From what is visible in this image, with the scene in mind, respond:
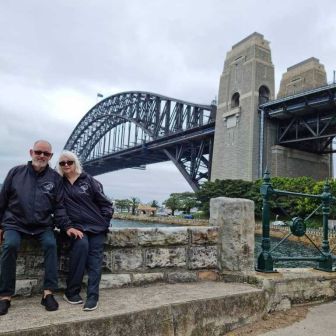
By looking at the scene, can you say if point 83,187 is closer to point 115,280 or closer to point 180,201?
point 115,280

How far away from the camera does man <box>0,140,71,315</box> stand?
2191 mm

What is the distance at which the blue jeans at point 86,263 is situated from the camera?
2.35 meters

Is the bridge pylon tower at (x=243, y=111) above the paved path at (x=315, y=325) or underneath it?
above

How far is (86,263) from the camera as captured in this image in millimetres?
2500

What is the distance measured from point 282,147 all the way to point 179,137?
1265 centimetres

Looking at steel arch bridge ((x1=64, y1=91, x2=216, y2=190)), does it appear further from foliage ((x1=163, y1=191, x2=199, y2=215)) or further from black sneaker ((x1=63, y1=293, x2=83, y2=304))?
black sneaker ((x1=63, y1=293, x2=83, y2=304))

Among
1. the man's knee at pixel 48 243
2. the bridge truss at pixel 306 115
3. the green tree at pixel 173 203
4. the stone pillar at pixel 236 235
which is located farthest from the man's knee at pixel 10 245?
the green tree at pixel 173 203

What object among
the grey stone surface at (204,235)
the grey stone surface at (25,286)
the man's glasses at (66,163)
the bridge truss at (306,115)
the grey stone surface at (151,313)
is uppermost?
the bridge truss at (306,115)

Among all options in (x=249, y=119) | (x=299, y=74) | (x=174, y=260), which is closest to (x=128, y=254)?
(x=174, y=260)

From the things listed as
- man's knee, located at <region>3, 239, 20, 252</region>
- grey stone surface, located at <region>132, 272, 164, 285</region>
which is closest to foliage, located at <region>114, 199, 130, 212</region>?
grey stone surface, located at <region>132, 272, 164, 285</region>

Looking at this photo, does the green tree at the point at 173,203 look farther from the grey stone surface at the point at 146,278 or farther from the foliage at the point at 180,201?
the grey stone surface at the point at 146,278

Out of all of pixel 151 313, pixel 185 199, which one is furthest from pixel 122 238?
pixel 185 199

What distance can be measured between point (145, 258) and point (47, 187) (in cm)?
94

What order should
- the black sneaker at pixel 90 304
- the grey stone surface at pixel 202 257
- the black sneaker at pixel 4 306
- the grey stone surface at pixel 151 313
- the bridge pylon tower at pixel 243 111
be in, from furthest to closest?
1. the bridge pylon tower at pixel 243 111
2. the grey stone surface at pixel 202 257
3. the black sneaker at pixel 90 304
4. the black sneaker at pixel 4 306
5. the grey stone surface at pixel 151 313
